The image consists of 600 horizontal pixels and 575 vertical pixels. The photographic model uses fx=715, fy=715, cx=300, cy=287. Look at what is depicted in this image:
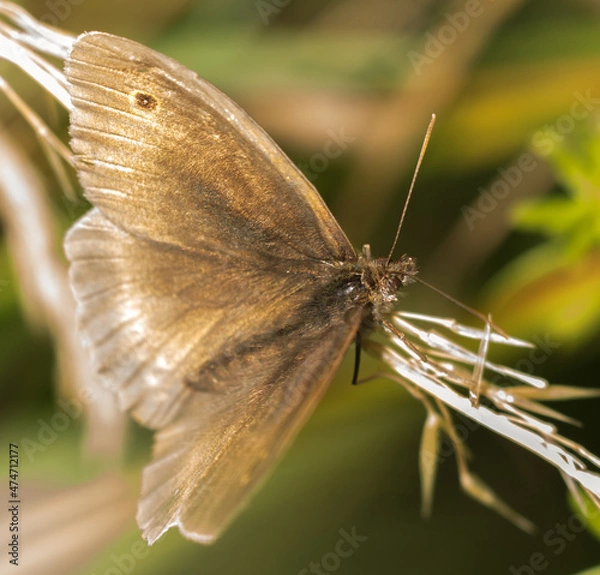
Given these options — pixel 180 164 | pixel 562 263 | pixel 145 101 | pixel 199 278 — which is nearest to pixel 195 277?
pixel 199 278

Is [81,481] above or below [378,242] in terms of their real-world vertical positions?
below

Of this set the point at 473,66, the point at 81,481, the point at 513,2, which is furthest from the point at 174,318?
the point at 513,2

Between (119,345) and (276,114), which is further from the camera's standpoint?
(276,114)

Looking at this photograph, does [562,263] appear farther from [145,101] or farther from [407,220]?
[145,101]

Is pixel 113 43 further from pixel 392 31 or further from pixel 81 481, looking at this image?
pixel 392 31

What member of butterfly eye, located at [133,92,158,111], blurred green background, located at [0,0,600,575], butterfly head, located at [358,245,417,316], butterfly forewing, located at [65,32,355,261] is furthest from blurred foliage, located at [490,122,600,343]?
butterfly eye, located at [133,92,158,111]

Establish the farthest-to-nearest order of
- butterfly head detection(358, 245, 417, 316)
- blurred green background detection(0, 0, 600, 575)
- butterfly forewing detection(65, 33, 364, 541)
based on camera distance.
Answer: blurred green background detection(0, 0, 600, 575)
butterfly head detection(358, 245, 417, 316)
butterfly forewing detection(65, 33, 364, 541)

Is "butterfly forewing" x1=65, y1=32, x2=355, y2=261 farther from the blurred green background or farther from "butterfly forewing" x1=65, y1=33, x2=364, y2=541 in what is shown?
the blurred green background
